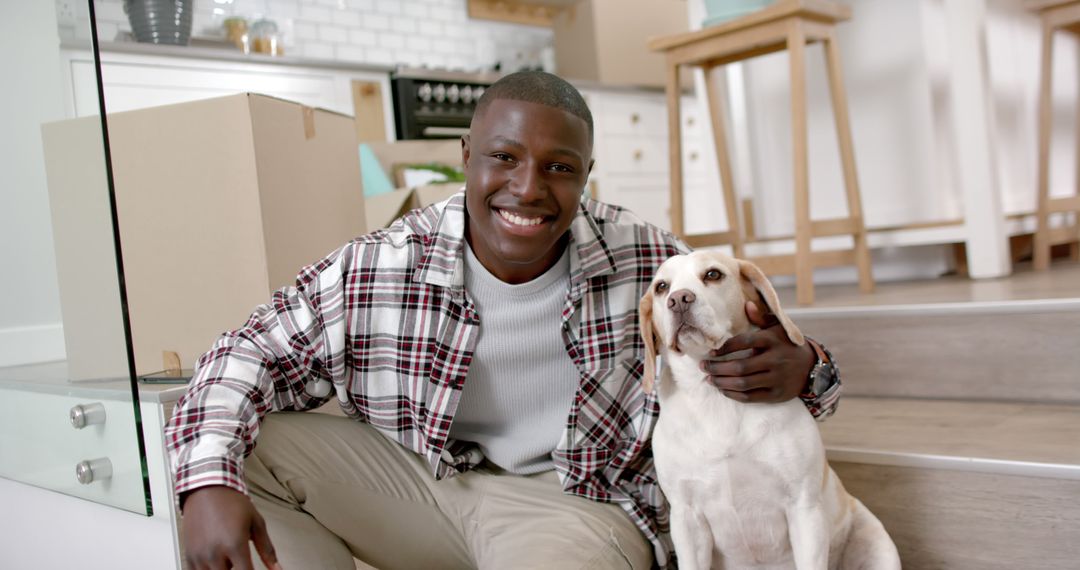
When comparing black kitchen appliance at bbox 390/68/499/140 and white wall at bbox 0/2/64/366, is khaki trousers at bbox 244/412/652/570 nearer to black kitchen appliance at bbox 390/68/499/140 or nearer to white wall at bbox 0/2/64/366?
white wall at bbox 0/2/64/366

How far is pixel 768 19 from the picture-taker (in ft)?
8.12

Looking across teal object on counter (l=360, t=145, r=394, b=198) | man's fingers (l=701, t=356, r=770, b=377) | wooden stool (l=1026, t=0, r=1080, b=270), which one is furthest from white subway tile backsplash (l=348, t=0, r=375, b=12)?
man's fingers (l=701, t=356, r=770, b=377)

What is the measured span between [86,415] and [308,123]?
0.72 meters

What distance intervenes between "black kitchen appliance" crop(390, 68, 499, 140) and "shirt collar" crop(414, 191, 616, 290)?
3109 millimetres

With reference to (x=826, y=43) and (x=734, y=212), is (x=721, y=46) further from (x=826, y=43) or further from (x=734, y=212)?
(x=734, y=212)

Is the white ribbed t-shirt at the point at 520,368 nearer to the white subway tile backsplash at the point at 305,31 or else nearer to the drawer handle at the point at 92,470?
the drawer handle at the point at 92,470

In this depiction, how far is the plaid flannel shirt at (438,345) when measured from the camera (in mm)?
1360

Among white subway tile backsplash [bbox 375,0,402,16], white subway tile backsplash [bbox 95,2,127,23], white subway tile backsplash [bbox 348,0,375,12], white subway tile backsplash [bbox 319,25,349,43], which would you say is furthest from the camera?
white subway tile backsplash [bbox 375,0,402,16]

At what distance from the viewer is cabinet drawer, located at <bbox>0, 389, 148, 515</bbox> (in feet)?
4.33

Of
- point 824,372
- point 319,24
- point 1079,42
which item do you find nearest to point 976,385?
point 824,372

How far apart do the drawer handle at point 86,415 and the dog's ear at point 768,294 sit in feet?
3.18

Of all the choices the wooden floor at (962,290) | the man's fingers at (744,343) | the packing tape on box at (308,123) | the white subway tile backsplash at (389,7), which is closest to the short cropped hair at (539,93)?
the man's fingers at (744,343)

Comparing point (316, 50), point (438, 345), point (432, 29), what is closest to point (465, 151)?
point (438, 345)

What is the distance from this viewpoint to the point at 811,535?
1226 mm
